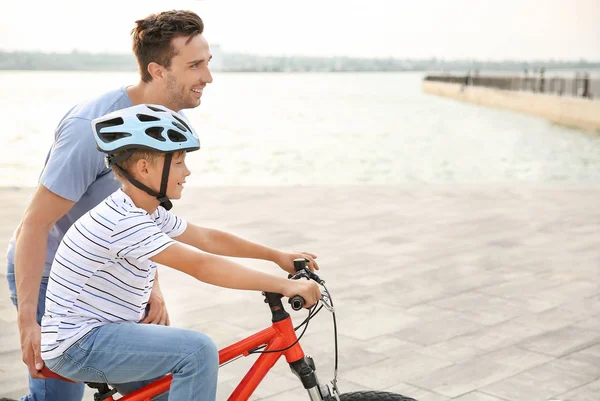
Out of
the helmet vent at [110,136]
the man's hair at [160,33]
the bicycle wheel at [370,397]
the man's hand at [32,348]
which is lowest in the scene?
the bicycle wheel at [370,397]

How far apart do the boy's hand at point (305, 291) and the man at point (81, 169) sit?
83 cm

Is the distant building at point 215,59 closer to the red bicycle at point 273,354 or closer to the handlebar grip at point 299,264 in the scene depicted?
the handlebar grip at point 299,264

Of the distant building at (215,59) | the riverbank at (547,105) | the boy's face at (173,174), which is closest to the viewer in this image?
the boy's face at (173,174)

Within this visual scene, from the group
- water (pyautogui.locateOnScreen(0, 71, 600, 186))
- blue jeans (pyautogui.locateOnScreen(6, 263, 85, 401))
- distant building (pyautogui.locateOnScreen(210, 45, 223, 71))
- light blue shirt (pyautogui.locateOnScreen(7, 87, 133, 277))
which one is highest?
distant building (pyautogui.locateOnScreen(210, 45, 223, 71))

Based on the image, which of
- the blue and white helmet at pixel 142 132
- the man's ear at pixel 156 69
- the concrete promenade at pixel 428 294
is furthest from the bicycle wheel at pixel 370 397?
the concrete promenade at pixel 428 294

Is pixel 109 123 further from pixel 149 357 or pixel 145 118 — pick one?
pixel 149 357

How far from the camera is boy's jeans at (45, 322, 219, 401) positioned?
108 inches

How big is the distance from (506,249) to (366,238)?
4.77ft

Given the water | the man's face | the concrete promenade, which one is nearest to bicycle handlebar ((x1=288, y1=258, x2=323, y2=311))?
the man's face

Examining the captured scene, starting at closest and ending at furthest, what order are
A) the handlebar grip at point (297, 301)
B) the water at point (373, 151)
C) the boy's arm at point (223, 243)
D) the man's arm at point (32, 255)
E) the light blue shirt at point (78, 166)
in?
the handlebar grip at point (297, 301) < the man's arm at point (32, 255) < the light blue shirt at point (78, 166) < the boy's arm at point (223, 243) < the water at point (373, 151)

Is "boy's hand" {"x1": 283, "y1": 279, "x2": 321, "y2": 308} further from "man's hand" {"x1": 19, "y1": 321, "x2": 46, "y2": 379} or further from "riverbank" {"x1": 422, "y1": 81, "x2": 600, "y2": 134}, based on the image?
"riverbank" {"x1": 422, "y1": 81, "x2": 600, "y2": 134}

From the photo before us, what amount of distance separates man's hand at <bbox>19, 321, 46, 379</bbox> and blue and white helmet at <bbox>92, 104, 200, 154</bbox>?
722 millimetres

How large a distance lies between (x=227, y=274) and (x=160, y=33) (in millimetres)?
1085

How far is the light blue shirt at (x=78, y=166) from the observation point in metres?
3.16
